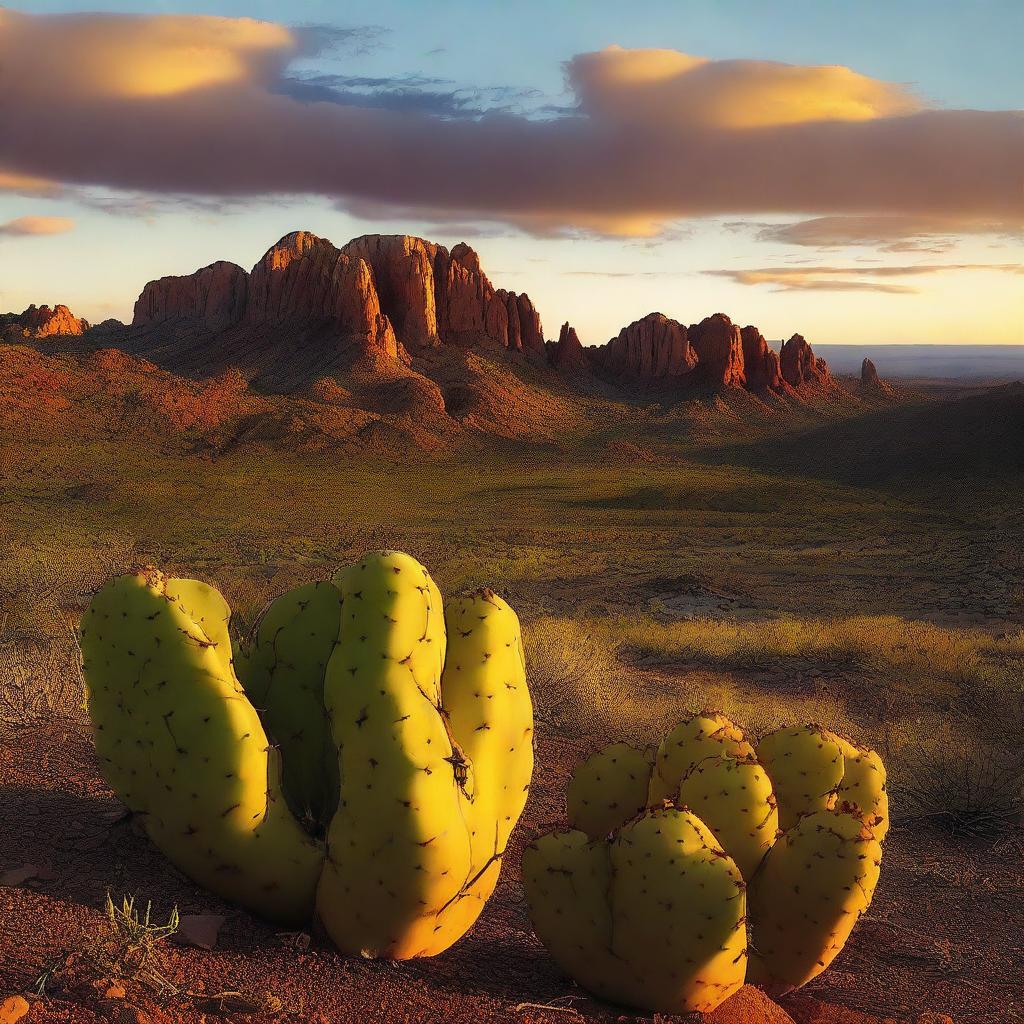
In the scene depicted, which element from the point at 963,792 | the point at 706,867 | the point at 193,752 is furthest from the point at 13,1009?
the point at 963,792

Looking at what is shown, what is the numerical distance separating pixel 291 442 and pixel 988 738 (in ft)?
149

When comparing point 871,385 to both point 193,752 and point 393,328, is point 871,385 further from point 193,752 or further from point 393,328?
point 193,752

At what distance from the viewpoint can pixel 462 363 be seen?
76312 mm

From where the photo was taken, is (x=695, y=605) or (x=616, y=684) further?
(x=695, y=605)

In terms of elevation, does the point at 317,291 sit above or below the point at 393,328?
above

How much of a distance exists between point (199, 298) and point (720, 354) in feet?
146

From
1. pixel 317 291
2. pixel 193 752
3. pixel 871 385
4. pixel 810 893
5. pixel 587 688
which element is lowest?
pixel 587 688

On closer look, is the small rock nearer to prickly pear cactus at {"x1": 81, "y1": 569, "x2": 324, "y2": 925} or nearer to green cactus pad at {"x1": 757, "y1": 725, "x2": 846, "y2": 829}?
prickly pear cactus at {"x1": 81, "y1": 569, "x2": 324, "y2": 925}

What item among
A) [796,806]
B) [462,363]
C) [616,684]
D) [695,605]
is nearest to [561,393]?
[462,363]

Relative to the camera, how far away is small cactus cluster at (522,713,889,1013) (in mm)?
3553

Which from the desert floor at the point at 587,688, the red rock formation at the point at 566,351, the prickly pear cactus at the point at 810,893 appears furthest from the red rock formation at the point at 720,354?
the prickly pear cactus at the point at 810,893

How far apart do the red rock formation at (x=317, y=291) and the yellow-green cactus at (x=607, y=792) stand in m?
68.2

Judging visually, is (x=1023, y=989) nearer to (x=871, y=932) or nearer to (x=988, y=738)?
(x=871, y=932)

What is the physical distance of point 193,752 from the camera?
3689mm
